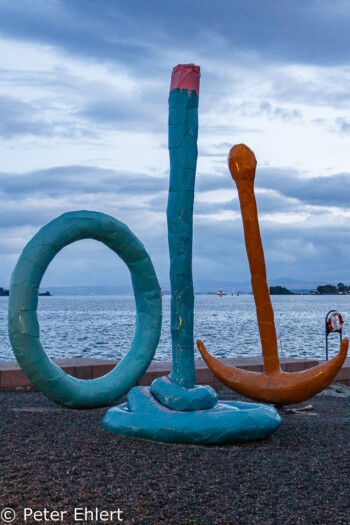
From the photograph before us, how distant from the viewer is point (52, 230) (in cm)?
719

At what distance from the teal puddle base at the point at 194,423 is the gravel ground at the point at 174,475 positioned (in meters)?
0.11

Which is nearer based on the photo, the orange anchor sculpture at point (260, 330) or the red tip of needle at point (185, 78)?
the red tip of needle at point (185, 78)

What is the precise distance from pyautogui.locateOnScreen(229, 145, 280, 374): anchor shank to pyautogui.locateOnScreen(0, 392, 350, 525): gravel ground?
1053mm

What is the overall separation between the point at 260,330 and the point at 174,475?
3011 millimetres

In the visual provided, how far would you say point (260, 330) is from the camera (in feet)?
25.1

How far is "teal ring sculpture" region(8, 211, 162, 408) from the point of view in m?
6.94

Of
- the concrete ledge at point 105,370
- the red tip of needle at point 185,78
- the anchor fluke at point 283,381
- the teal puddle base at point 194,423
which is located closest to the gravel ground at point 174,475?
the teal puddle base at point 194,423

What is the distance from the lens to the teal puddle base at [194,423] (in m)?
6.05

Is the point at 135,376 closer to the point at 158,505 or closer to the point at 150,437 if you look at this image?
the point at 150,437

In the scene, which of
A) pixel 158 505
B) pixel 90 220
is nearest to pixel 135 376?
pixel 90 220

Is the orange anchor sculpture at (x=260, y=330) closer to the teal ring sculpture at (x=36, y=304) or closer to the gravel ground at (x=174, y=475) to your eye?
the gravel ground at (x=174, y=475)

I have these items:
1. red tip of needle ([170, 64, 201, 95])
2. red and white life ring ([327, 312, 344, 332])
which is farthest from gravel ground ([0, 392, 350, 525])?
red and white life ring ([327, 312, 344, 332])

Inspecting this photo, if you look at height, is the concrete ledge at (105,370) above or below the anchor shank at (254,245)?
below

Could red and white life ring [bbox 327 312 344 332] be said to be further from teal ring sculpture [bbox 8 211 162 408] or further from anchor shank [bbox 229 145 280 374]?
teal ring sculpture [bbox 8 211 162 408]
